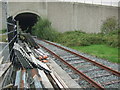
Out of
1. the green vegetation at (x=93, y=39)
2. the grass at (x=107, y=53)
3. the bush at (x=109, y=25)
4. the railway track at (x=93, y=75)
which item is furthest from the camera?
the bush at (x=109, y=25)

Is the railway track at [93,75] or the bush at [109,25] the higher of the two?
the bush at [109,25]

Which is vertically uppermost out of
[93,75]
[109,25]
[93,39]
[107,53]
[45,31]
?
[109,25]

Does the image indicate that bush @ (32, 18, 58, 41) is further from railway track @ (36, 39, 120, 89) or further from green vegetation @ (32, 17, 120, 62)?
railway track @ (36, 39, 120, 89)

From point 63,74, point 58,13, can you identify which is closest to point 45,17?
point 58,13

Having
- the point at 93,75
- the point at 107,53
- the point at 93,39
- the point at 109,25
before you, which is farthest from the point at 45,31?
the point at 93,75

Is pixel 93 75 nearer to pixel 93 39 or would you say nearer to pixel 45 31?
pixel 93 39

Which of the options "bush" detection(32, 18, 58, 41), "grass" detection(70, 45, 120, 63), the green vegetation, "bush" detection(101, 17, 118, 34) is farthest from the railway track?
"bush" detection(32, 18, 58, 41)

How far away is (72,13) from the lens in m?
21.9

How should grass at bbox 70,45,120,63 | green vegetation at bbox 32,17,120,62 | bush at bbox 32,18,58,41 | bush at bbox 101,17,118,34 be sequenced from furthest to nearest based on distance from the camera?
bush at bbox 32,18,58,41 < bush at bbox 101,17,118,34 < green vegetation at bbox 32,17,120,62 < grass at bbox 70,45,120,63

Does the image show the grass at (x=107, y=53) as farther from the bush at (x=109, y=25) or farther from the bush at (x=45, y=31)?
the bush at (x=45, y=31)

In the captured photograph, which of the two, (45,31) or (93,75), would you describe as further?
(45,31)

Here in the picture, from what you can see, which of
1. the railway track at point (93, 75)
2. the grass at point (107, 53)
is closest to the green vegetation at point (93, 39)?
the grass at point (107, 53)

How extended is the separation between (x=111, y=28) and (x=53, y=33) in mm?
6967

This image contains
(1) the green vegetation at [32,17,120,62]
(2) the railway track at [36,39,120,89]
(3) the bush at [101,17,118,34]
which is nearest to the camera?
A: (2) the railway track at [36,39,120,89]
